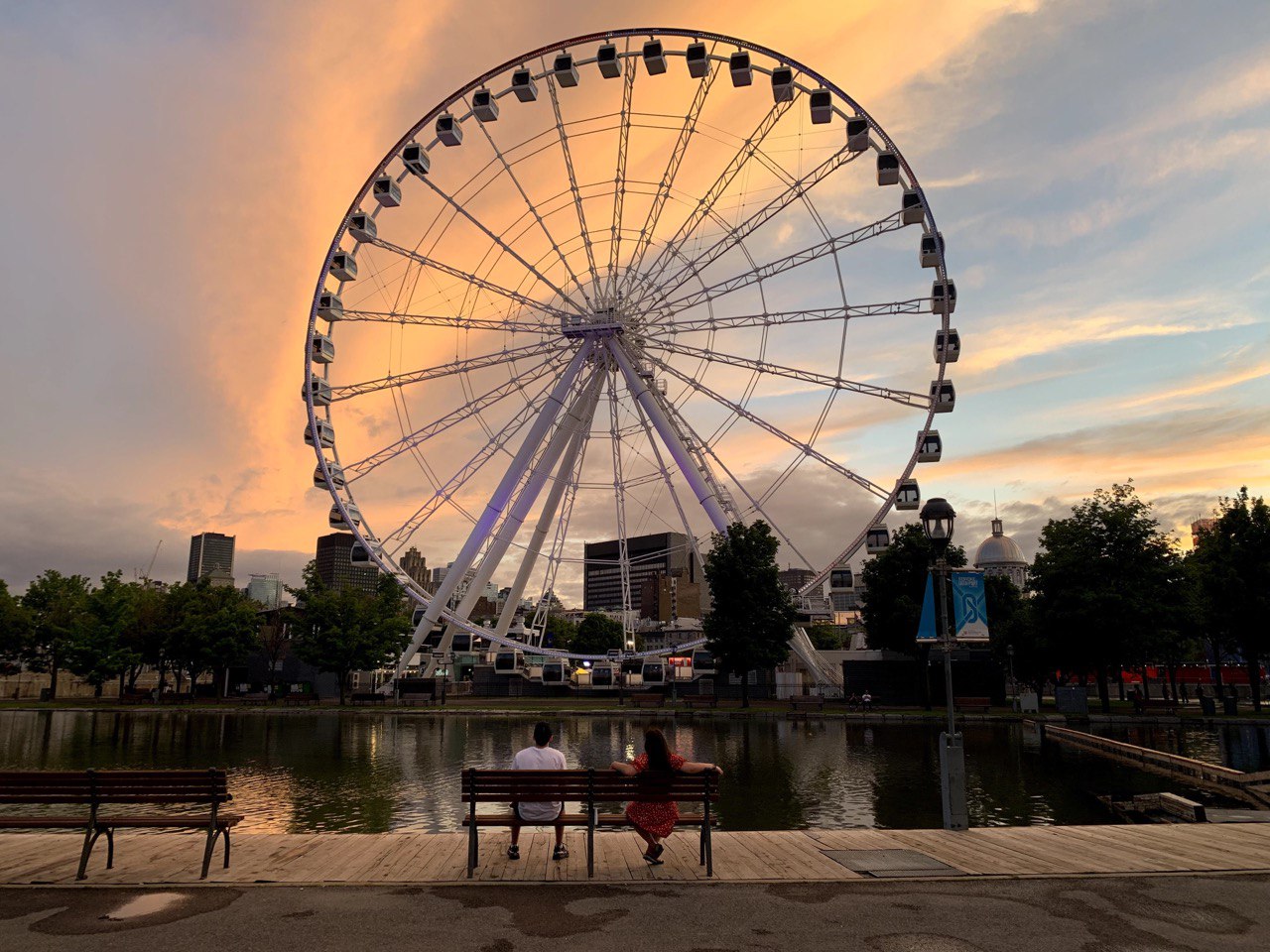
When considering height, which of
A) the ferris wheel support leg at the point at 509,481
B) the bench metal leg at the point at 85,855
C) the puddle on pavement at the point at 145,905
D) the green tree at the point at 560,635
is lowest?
the puddle on pavement at the point at 145,905

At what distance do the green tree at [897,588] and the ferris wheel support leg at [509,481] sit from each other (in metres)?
26.1

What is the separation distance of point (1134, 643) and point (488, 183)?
148ft

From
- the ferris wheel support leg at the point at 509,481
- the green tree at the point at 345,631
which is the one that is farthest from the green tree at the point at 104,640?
the ferris wheel support leg at the point at 509,481

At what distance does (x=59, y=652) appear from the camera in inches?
3214

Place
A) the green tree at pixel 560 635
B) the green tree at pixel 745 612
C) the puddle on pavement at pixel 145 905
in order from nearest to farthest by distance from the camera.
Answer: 1. the puddle on pavement at pixel 145 905
2. the green tree at pixel 745 612
3. the green tree at pixel 560 635

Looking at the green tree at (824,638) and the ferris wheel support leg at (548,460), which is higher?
the ferris wheel support leg at (548,460)

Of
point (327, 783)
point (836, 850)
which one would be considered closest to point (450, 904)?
point (836, 850)

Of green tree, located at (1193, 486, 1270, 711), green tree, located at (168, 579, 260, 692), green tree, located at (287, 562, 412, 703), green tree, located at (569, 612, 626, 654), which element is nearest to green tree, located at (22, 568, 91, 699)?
green tree, located at (168, 579, 260, 692)

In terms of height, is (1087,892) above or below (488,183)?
below

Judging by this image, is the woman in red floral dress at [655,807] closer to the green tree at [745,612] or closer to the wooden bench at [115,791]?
the wooden bench at [115,791]

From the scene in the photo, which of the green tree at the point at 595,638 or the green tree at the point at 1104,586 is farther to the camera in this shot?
the green tree at the point at 595,638

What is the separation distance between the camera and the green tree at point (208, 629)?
7656 centimetres

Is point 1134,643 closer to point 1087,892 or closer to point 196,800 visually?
point 1087,892

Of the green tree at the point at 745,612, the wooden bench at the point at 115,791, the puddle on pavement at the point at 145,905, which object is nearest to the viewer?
→ the puddle on pavement at the point at 145,905
